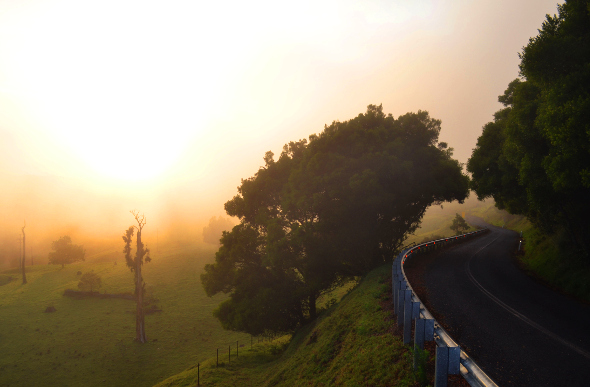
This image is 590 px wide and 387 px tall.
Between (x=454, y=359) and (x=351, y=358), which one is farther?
(x=351, y=358)

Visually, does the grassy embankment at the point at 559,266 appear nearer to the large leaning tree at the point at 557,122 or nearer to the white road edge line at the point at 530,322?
the large leaning tree at the point at 557,122

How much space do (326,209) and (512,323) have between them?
14.7 m

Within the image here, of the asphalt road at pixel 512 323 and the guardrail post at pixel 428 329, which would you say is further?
the asphalt road at pixel 512 323

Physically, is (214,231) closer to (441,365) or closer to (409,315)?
(409,315)

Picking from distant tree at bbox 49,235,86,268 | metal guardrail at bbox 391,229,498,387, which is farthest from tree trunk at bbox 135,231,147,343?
distant tree at bbox 49,235,86,268

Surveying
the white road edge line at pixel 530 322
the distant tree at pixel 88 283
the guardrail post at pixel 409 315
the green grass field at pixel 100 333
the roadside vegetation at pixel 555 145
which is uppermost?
the roadside vegetation at pixel 555 145

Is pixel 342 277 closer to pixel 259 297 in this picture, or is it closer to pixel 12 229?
pixel 259 297

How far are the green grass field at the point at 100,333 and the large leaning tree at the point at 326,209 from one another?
1833 cm

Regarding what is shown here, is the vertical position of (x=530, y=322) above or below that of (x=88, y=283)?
above

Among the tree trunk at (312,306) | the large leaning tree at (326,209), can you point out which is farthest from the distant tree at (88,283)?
the tree trunk at (312,306)

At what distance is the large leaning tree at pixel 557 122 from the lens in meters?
11.8

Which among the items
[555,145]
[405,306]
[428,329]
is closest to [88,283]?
[405,306]

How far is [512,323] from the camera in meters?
9.91

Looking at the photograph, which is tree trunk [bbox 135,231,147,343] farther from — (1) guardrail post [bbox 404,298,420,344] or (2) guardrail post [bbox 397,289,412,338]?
(1) guardrail post [bbox 404,298,420,344]
